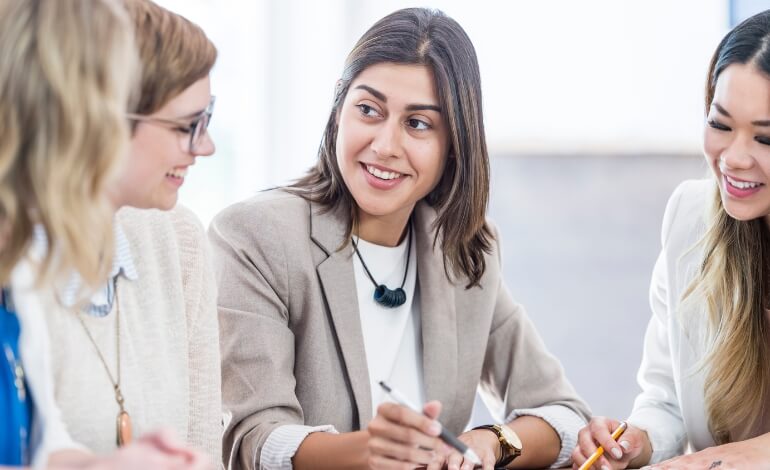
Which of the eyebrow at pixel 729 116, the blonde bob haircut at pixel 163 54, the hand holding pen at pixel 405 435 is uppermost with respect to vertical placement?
the blonde bob haircut at pixel 163 54

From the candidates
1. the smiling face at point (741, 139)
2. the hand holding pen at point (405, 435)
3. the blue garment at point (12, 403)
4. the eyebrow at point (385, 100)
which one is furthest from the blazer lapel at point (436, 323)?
the blue garment at point (12, 403)

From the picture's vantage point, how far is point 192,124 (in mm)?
1368

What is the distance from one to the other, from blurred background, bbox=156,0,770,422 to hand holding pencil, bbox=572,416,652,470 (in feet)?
4.71

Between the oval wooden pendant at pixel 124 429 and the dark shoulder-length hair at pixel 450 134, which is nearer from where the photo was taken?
the oval wooden pendant at pixel 124 429

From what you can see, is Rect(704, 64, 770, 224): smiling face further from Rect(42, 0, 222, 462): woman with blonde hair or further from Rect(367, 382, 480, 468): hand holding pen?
Rect(42, 0, 222, 462): woman with blonde hair

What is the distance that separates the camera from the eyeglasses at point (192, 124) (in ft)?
4.31

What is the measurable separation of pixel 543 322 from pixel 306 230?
1.53 meters

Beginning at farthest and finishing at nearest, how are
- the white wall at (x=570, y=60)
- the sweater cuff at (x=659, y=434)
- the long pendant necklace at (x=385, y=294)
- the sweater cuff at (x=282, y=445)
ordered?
the white wall at (x=570, y=60)
the long pendant necklace at (x=385, y=294)
the sweater cuff at (x=659, y=434)
the sweater cuff at (x=282, y=445)

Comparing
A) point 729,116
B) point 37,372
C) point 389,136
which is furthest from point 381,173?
point 37,372

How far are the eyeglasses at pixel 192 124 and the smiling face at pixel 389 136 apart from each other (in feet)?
1.76

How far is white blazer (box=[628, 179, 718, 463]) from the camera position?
199cm

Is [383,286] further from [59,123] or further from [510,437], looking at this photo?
[59,123]

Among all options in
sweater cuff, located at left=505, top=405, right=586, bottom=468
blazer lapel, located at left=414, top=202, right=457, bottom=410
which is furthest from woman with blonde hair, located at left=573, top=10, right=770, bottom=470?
blazer lapel, located at left=414, top=202, right=457, bottom=410

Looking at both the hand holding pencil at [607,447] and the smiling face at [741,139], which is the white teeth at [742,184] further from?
the hand holding pencil at [607,447]
